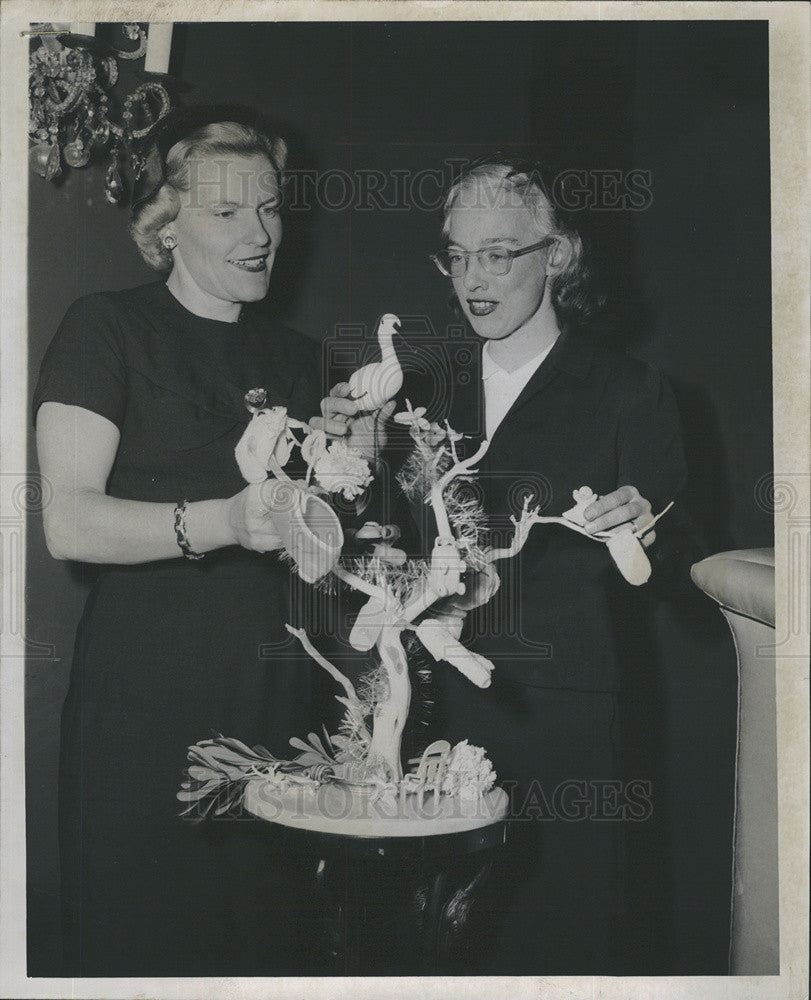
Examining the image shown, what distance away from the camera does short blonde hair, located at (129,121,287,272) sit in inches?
91.4

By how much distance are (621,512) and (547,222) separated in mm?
733

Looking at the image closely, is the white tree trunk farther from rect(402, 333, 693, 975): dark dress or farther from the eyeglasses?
the eyeglasses

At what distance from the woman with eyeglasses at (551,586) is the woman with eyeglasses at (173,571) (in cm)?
35

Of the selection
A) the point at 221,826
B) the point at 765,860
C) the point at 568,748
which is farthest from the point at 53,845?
the point at 765,860

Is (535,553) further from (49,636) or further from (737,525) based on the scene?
(49,636)

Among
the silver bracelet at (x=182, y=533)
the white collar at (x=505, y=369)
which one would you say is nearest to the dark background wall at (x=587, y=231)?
the white collar at (x=505, y=369)

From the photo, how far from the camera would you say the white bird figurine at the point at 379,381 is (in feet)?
7.51

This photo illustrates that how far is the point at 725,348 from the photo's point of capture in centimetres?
236

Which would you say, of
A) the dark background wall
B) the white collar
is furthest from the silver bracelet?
the white collar

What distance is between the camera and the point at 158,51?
2.35m

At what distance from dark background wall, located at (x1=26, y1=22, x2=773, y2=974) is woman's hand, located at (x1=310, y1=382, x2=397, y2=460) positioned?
179mm

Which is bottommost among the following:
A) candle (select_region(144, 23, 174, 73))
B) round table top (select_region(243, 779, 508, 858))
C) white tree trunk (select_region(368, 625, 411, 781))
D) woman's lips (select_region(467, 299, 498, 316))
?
round table top (select_region(243, 779, 508, 858))

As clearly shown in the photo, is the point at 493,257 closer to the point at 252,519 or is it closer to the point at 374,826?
the point at 252,519

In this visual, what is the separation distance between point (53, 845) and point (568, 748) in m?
1.29
